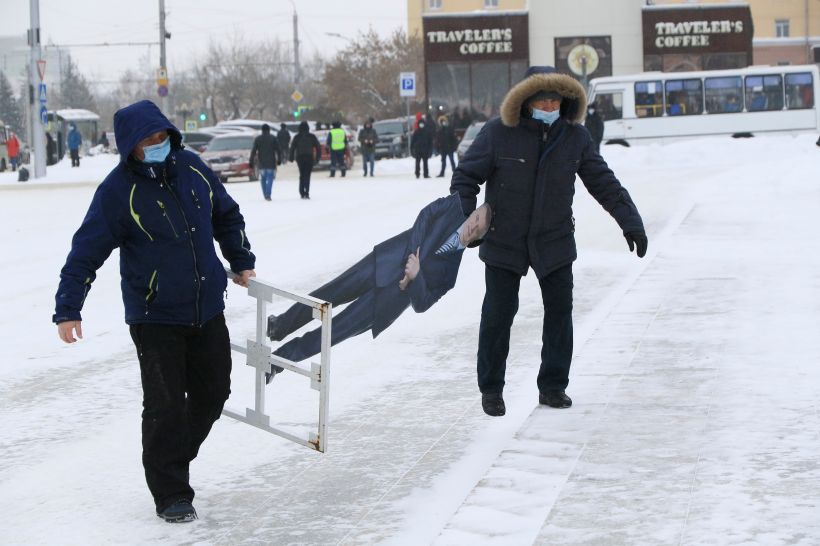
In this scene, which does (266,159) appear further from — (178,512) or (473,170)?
(178,512)

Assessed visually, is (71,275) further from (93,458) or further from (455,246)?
(455,246)

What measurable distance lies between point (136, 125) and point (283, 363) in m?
1.13

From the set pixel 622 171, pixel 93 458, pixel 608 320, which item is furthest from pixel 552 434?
pixel 622 171

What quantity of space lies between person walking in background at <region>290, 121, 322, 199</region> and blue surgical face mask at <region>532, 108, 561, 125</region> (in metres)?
19.6

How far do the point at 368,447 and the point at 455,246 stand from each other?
4.29 feet

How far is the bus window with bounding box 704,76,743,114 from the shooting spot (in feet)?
143

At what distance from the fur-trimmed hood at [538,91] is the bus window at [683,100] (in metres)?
37.6

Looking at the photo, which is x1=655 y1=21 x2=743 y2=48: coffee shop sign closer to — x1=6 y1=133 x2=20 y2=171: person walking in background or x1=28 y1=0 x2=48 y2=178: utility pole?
x1=6 y1=133 x2=20 y2=171: person walking in background

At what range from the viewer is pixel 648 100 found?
43219mm

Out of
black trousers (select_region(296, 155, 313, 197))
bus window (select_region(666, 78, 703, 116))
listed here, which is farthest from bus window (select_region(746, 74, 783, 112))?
black trousers (select_region(296, 155, 313, 197))

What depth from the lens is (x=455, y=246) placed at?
23.5 ft

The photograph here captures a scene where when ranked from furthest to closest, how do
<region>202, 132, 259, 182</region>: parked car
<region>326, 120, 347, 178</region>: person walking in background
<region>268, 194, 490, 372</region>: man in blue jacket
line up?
1. <region>202, 132, 259, 182</region>: parked car
2. <region>326, 120, 347, 178</region>: person walking in background
3. <region>268, 194, 490, 372</region>: man in blue jacket

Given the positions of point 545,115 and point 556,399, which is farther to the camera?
point 556,399

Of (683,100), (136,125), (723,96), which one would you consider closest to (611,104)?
(683,100)
